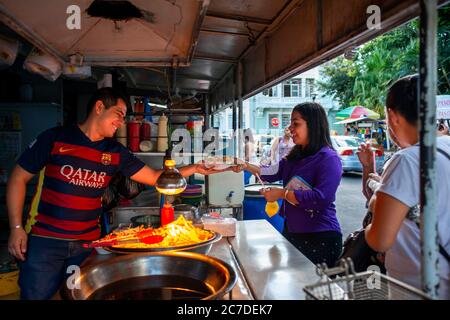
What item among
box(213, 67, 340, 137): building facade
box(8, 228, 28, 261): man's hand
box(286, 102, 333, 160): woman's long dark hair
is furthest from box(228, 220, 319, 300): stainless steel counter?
box(213, 67, 340, 137): building facade

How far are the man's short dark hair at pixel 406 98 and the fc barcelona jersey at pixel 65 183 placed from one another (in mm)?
1982

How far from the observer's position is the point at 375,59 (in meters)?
12.2

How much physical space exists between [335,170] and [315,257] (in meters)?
0.74

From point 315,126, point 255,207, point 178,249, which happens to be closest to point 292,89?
point 255,207

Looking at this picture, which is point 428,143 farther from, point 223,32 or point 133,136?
point 223,32

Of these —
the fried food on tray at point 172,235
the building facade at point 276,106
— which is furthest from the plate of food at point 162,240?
the building facade at point 276,106

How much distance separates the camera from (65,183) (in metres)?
2.42

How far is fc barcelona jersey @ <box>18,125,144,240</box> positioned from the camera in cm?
240

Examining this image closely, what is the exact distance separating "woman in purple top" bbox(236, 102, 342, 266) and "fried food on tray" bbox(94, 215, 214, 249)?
29.6 inches

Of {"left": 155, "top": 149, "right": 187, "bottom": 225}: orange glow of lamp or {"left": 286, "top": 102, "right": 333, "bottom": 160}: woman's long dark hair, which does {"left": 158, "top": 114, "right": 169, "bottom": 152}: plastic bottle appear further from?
{"left": 155, "top": 149, "right": 187, "bottom": 225}: orange glow of lamp

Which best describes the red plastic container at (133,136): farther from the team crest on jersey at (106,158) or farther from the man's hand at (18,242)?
the man's hand at (18,242)
